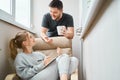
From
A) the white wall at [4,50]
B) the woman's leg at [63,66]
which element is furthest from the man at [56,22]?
the woman's leg at [63,66]

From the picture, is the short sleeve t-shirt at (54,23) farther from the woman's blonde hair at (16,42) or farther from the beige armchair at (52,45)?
the woman's blonde hair at (16,42)

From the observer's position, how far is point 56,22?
8.72 feet

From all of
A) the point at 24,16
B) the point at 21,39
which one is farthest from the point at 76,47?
the point at 21,39

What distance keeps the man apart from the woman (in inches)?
27.8

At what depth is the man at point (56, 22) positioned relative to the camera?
2.58 metres

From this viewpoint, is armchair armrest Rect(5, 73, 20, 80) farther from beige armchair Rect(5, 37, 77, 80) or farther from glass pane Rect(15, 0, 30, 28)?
glass pane Rect(15, 0, 30, 28)

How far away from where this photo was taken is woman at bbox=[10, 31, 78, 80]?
165 centimetres

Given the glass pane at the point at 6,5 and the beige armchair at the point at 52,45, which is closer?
the glass pane at the point at 6,5

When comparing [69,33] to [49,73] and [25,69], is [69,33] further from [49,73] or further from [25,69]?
[25,69]

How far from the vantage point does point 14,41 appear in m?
1.89

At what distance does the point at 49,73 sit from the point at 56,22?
1079 mm

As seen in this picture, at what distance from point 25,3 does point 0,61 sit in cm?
188

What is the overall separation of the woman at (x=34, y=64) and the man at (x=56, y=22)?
707 mm

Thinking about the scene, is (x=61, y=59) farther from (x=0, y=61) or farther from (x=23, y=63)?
(x=0, y=61)
